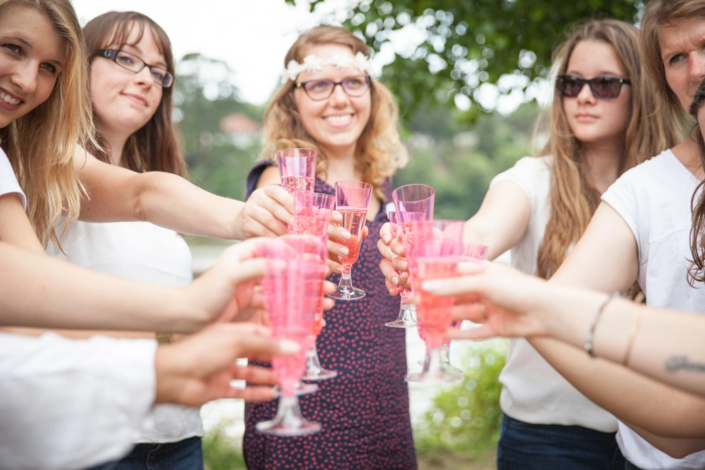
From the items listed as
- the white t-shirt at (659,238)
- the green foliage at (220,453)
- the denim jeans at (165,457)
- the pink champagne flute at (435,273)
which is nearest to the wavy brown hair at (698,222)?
the white t-shirt at (659,238)

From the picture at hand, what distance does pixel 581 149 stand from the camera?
3129 millimetres

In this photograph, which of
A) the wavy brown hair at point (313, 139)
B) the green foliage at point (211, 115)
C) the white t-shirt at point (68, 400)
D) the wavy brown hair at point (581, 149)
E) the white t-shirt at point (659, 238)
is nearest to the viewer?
the white t-shirt at point (68, 400)

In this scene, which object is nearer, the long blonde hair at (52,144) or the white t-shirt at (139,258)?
the long blonde hair at (52,144)

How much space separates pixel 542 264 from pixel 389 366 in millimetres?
909

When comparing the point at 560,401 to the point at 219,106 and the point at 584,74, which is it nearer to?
the point at 584,74

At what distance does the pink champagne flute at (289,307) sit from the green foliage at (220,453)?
4.30m

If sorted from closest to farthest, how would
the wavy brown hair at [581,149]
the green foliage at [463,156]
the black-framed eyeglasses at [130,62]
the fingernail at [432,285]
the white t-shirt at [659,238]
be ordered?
the fingernail at [432,285], the white t-shirt at [659,238], the wavy brown hair at [581,149], the black-framed eyeglasses at [130,62], the green foliage at [463,156]

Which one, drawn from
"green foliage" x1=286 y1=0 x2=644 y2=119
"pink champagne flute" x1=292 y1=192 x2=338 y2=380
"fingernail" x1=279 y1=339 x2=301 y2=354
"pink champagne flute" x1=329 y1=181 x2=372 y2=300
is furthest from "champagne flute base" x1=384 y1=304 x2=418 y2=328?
"green foliage" x1=286 y1=0 x2=644 y2=119

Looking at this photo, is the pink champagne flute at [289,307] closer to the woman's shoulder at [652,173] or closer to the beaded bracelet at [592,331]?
the beaded bracelet at [592,331]

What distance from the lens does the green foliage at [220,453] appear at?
5.48m

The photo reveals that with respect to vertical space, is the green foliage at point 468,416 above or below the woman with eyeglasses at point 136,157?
below

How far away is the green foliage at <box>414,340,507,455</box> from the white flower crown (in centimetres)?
380

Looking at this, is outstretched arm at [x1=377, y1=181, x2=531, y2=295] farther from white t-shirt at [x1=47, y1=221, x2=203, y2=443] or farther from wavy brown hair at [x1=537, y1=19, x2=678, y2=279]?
white t-shirt at [x1=47, y1=221, x2=203, y2=443]

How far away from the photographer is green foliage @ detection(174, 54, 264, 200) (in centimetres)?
1107
